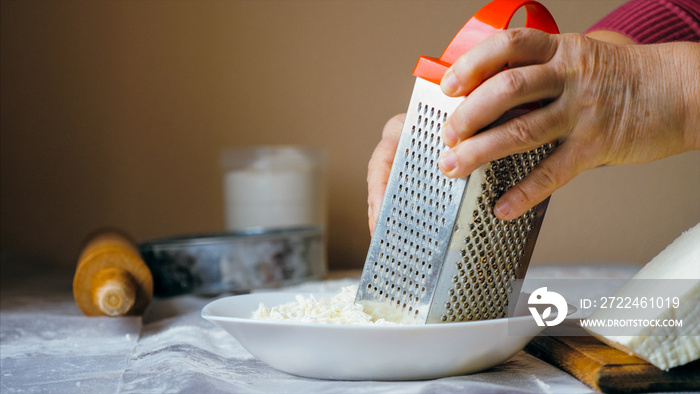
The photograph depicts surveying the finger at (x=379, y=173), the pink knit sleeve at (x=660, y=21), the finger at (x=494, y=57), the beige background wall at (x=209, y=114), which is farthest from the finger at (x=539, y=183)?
the beige background wall at (x=209, y=114)

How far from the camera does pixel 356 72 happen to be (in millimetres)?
1852

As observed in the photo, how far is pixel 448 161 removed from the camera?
63cm

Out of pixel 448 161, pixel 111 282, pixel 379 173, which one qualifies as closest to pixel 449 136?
pixel 448 161

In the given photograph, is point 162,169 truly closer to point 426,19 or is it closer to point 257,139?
point 257,139

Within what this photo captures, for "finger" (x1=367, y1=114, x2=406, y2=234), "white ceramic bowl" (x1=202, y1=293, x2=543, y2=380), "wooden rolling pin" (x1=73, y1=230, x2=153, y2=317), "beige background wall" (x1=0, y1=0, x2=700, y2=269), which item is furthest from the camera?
"beige background wall" (x1=0, y1=0, x2=700, y2=269)

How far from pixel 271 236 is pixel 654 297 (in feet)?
2.81

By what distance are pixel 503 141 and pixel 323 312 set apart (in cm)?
26

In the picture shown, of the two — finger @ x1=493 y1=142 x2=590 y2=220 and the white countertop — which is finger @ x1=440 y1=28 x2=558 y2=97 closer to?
finger @ x1=493 y1=142 x2=590 y2=220

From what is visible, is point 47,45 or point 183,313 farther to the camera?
point 47,45

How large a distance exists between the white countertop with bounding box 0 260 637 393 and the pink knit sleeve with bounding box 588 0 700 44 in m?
0.73

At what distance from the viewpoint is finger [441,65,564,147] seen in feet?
1.98

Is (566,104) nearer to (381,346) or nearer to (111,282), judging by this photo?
(381,346)

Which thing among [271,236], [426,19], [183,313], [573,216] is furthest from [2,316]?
[573,216]

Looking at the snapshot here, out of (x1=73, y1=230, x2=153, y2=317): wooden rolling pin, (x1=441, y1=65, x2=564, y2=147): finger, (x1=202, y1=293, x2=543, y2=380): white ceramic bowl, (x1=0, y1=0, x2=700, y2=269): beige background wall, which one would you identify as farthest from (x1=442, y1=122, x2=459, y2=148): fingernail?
(x1=0, y1=0, x2=700, y2=269): beige background wall
